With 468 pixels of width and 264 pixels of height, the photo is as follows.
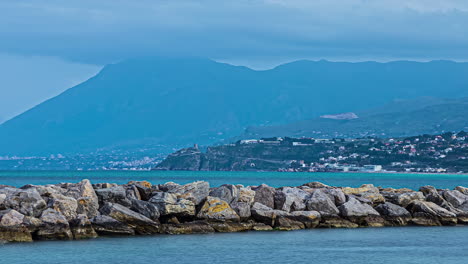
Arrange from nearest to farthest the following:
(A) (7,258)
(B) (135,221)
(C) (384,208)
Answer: (A) (7,258), (B) (135,221), (C) (384,208)

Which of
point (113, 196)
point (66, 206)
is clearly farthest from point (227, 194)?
point (66, 206)

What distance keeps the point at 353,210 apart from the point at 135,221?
10752 mm

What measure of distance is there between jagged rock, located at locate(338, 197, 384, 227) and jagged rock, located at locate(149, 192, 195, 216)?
7755 mm

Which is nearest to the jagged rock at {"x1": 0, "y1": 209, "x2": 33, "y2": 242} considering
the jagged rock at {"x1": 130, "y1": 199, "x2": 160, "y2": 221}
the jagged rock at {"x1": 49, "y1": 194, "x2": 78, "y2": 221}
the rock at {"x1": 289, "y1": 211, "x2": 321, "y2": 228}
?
the jagged rock at {"x1": 49, "y1": 194, "x2": 78, "y2": 221}

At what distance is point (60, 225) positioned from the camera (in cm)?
3562

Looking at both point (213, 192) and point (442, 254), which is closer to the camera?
point (442, 254)

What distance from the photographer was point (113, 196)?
129ft

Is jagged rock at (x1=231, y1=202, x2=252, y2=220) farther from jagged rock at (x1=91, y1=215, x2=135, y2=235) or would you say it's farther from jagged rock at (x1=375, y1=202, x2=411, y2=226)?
jagged rock at (x1=375, y1=202, x2=411, y2=226)

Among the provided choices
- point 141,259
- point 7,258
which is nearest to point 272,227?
point 141,259

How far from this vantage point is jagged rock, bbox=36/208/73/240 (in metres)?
35.4

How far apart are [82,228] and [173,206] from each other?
167 inches

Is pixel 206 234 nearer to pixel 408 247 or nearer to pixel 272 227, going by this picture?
pixel 272 227

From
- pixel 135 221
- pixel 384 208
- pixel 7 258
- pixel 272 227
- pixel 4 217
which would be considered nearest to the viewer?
pixel 7 258

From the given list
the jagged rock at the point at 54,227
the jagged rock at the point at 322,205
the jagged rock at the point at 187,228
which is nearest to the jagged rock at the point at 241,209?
the jagged rock at the point at 187,228
